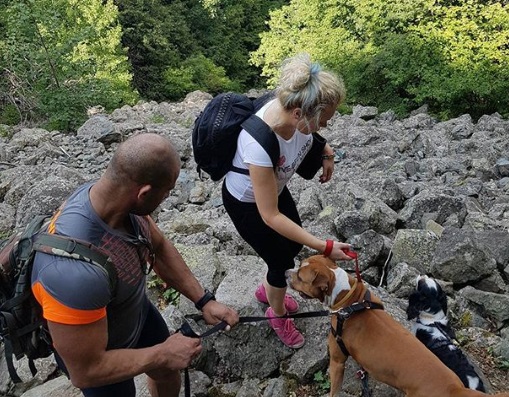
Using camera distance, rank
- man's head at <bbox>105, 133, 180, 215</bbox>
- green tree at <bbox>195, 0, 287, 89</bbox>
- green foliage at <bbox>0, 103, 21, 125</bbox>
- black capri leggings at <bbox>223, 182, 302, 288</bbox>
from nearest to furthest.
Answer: man's head at <bbox>105, 133, 180, 215</bbox>
black capri leggings at <bbox>223, 182, 302, 288</bbox>
green foliage at <bbox>0, 103, 21, 125</bbox>
green tree at <bbox>195, 0, 287, 89</bbox>

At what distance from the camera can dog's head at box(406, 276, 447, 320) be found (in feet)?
12.1

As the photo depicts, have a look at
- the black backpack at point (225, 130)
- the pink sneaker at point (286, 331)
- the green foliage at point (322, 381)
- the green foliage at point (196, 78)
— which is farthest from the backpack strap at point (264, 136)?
the green foliage at point (196, 78)

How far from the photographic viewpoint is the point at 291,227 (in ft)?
9.80

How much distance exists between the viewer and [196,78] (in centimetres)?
3644

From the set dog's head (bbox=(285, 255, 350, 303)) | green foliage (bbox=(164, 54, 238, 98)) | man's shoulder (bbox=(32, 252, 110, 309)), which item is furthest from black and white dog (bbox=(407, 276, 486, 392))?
green foliage (bbox=(164, 54, 238, 98))

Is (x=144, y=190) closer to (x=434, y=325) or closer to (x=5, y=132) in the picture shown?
(x=434, y=325)

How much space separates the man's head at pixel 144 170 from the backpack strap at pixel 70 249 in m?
0.26

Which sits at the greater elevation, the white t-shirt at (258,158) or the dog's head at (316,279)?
the white t-shirt at (258,158)

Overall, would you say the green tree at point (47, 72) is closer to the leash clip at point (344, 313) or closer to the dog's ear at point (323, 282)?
the dog's ear at point (323, 282)

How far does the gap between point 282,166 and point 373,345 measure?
1.24m

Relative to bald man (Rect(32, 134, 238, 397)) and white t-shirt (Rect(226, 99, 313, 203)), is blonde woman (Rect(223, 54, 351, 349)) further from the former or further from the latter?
bald man (Rect(32, 134, 238, 397))

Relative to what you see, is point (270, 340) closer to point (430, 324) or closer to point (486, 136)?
→ point (430, 324)

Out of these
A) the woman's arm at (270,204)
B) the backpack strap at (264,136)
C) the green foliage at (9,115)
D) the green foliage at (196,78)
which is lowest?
the green foliage at (196,78)

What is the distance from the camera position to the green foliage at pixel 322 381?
3.73 metres
